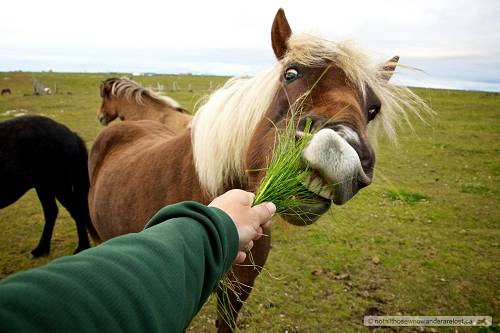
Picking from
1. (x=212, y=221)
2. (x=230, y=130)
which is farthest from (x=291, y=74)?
(x=212, y=221)

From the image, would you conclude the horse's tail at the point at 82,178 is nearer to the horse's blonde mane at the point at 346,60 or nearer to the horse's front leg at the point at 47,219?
the horse's front leg at the point at 47,219

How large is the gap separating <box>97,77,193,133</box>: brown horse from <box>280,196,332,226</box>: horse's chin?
21.0 feet

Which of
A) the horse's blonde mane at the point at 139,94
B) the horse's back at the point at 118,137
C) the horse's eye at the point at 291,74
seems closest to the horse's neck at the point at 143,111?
the horse's blonde mane at the point at 139,94

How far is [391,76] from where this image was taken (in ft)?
7.72

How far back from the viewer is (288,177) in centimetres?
163

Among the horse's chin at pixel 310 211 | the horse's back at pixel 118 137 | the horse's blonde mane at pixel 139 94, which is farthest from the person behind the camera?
the horse's blonde mane at pixel 139 94

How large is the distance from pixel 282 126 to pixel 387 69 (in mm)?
1139

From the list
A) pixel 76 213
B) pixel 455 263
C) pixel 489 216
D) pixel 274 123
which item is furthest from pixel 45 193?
pixel 489 216

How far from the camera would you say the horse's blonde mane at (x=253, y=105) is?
6.55 feet

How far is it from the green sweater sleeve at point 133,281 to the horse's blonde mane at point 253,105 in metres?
1.16

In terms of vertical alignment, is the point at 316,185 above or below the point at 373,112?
below

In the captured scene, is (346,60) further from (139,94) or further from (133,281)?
(139,94)

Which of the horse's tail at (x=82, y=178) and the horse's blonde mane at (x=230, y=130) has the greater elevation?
the horse's blonde mane at (x=230, y=130)

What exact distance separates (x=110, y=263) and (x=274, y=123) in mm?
1381
